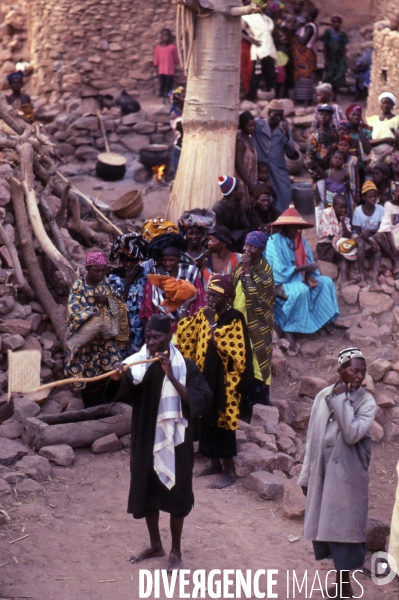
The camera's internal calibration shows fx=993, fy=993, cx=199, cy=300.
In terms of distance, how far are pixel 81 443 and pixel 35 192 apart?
2.96m

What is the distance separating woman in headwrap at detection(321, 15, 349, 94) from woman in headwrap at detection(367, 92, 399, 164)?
4.36 m

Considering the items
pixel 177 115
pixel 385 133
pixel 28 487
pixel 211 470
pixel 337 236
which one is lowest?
pixel 211 470

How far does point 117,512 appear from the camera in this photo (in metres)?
6.45

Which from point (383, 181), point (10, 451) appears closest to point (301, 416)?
point (10, 451)

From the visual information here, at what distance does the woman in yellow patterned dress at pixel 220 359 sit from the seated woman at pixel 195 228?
4.98 feet

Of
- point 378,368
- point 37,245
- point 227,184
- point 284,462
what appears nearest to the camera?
point 284,462

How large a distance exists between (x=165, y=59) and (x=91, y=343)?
354 inches

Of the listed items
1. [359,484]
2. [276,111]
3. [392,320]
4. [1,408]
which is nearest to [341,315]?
[392,320]

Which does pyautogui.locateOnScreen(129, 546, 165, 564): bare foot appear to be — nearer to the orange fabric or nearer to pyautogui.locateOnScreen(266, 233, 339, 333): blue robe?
the orange fabric

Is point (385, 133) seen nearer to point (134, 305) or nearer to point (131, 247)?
point (131, 247)

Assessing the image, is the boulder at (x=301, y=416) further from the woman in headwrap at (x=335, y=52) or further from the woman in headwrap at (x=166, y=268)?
the woman in headwrap at (x=335, y=52)

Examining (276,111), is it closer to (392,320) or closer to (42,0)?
(392,320)

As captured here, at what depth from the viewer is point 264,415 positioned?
25.9 feet

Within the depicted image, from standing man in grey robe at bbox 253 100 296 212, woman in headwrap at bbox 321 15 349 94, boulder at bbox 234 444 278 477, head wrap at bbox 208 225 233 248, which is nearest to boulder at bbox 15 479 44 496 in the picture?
boulder at bbox 234 444 278 477
